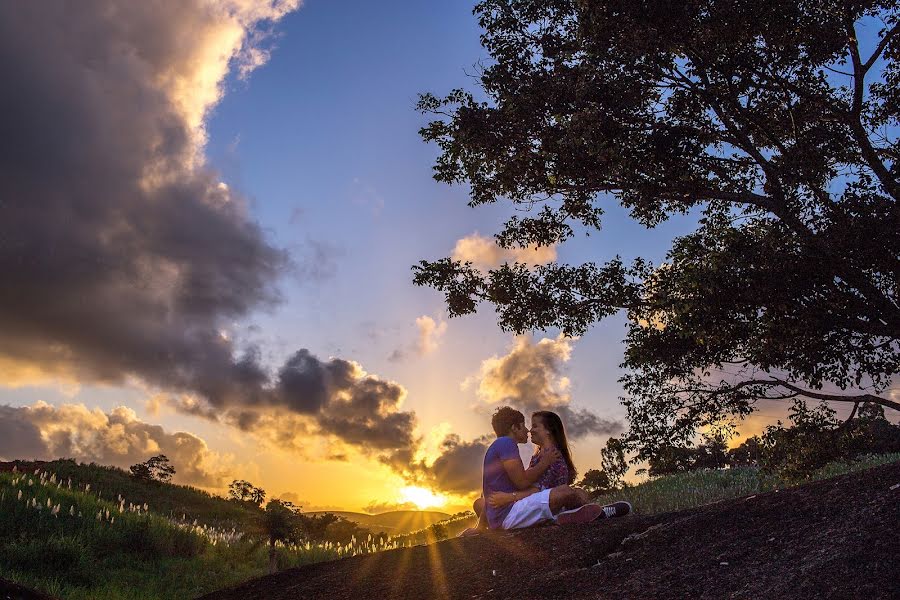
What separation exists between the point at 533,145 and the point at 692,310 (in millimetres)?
4037

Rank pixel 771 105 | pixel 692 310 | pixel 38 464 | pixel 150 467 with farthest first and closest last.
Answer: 1. pixel 150 467
2. pixel 38 464
3. pixel 771 105
4. pixel 692 310

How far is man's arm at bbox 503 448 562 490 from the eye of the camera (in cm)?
929

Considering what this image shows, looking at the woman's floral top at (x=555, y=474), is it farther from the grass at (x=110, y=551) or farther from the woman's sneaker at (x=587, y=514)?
the grass at (x=110, y=551)

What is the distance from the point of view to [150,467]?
81.3ft

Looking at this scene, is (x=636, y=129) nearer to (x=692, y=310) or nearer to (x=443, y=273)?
(x=692, y=310)

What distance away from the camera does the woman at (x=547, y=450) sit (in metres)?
9.41

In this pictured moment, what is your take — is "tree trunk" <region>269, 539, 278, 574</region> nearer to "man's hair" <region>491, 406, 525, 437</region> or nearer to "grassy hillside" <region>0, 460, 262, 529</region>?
"man's hair" <region>491, 406, 525, 437</region>

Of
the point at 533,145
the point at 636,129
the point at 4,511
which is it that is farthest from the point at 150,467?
the point at 636,129

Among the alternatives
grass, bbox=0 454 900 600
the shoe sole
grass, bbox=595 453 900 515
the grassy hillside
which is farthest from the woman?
the grassy hillside

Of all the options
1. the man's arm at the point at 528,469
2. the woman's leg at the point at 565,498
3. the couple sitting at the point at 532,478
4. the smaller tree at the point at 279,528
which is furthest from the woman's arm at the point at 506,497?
the smaller tree at the point at 279,528

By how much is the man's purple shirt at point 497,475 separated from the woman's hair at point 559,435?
539 millimetres

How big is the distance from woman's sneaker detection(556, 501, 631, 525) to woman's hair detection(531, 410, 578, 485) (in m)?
0.67

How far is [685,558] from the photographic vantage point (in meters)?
6.39

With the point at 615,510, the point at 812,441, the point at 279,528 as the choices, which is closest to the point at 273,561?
the point at 279,528
